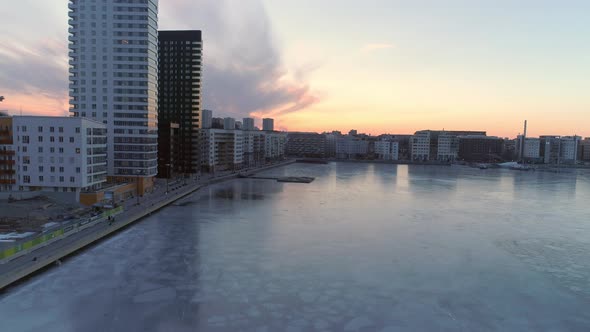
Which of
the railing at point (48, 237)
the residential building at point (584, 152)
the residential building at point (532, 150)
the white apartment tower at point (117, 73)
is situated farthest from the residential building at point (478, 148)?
the railing at point (48, 237)

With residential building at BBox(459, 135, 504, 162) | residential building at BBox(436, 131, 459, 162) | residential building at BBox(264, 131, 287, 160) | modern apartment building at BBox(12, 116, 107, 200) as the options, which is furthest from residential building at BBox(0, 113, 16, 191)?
residential building at BBox(459, 135, 504, 162)

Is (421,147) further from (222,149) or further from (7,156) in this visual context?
(7,156)

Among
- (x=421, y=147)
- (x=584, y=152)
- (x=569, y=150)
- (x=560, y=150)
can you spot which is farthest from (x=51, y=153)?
(x=584, y=152)

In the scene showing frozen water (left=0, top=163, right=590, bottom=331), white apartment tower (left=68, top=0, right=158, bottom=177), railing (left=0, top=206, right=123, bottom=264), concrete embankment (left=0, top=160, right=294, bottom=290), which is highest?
white apartment tower (left=68, top=0, right=158, bottom=177)

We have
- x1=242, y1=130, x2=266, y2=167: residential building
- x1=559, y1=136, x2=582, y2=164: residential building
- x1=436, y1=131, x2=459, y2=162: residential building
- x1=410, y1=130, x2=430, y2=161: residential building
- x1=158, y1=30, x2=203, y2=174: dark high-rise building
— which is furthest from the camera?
x1=410, y1=130, x2=430, y2=161: residential building

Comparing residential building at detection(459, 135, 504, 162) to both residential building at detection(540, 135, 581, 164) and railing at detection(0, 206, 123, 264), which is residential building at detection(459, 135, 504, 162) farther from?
railing at detection(0, 206, 123, 264)

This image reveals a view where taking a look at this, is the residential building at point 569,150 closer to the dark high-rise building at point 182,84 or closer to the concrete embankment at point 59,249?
the dark high-rise building at point 182,84
